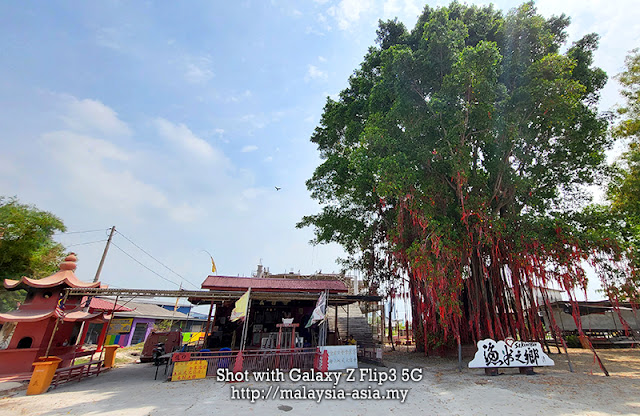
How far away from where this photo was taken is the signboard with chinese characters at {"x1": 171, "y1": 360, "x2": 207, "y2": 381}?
9.60 metres

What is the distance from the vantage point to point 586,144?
461 inches

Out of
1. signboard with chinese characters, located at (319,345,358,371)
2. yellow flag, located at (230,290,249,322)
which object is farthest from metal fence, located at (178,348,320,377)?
yellow flag, located at (230,290,249,322)

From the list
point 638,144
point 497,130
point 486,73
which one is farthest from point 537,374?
point 638,144

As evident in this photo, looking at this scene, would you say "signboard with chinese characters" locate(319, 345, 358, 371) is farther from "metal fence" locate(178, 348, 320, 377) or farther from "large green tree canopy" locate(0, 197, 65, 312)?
Result: "large green tree canopy" locate(0, 197, 65, 312)

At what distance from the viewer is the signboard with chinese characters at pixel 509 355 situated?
9156 millimetres

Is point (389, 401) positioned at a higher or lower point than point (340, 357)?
lower

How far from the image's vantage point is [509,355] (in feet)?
30.2

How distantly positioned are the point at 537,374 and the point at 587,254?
14.5 feet

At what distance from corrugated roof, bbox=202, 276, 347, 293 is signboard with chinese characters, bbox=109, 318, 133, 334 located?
57.1 ft

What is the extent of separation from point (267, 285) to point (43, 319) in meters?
8.18

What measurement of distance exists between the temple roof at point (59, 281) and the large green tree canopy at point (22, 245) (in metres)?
7.00

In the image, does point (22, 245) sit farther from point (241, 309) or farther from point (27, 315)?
point (241, 309)

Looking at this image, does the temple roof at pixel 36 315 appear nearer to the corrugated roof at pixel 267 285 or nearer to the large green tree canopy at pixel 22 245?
the corrugated roof at pixel 267 285

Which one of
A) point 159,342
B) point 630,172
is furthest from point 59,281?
point 630,172
